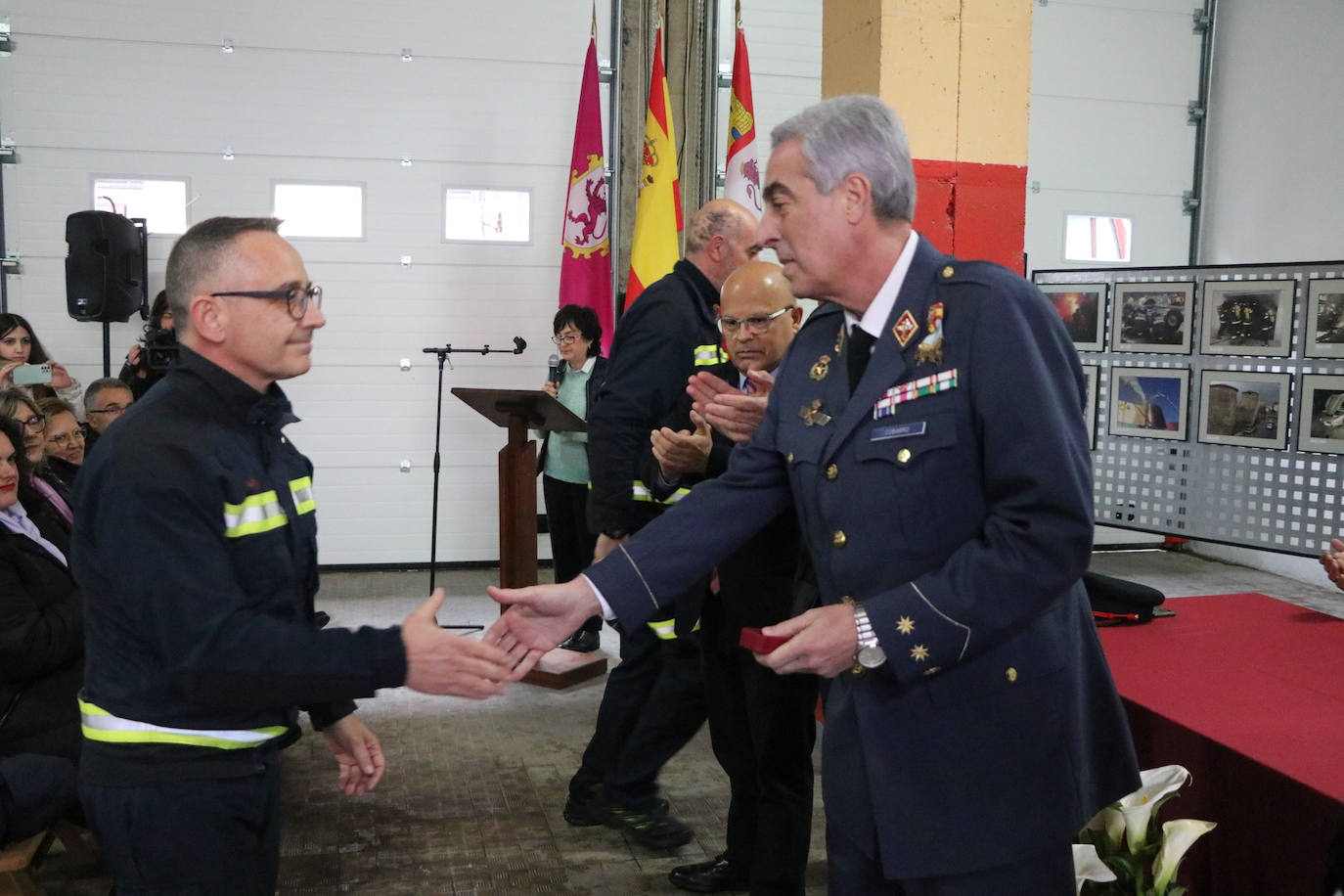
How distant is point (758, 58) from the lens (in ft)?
25.9

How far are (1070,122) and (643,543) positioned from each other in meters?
7.70

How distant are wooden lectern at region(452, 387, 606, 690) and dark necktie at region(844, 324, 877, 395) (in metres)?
3.54

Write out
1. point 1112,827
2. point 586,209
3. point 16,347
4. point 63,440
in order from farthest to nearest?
point 586,209
point 16,347
point 63,440
point 1112,827

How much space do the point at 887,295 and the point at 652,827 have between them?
2.27m

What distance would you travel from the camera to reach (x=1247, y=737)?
2.45m

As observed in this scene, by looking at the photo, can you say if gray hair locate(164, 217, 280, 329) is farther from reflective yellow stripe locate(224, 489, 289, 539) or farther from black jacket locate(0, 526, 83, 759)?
black jacket locate(0, 526, 83, 759)

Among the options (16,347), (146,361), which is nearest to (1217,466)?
(146,361)

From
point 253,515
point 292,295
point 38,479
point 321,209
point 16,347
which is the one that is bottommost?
point 38,479

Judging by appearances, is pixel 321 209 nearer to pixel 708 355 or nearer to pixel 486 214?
pixel 486 214

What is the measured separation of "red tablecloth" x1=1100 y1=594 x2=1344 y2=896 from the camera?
2.25 m

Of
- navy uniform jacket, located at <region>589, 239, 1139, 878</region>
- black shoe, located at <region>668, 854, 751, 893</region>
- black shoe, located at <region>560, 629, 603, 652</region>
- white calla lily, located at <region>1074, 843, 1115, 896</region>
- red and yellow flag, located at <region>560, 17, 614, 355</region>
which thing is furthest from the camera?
red and yellow flag, located at <region>560, 17, 614, 355</region>

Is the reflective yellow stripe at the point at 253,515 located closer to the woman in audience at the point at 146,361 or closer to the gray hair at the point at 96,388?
the gray hair at the point at 96,388

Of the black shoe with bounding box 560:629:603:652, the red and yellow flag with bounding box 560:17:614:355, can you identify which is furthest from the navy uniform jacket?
the red and yellow flag with bounding box 560:17:614:355

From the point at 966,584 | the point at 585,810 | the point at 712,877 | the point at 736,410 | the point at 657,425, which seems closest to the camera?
the point at 966,584
